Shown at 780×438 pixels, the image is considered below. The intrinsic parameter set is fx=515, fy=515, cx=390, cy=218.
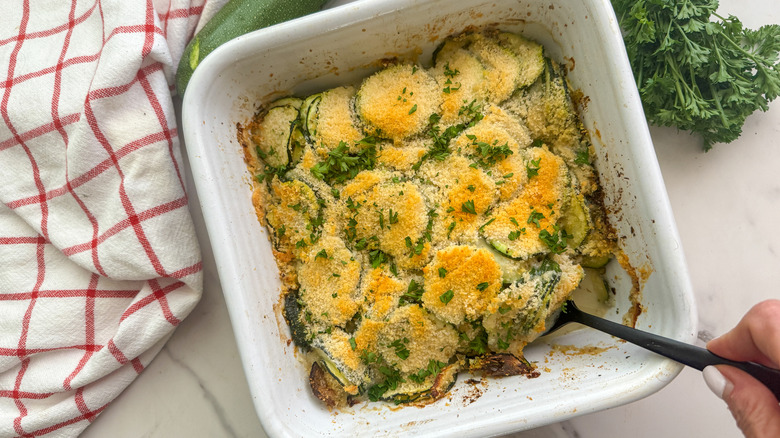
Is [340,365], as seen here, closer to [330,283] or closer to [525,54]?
[330,283]

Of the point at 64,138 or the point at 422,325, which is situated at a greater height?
the point at 64,138

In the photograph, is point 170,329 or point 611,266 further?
point 170,329

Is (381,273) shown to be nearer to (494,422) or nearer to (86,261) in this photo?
(494,422)

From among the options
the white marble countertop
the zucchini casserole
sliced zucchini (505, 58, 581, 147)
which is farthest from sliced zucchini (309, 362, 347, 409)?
sliced zucchini (505, 58, 581, 147)

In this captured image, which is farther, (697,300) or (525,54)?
(697,300)

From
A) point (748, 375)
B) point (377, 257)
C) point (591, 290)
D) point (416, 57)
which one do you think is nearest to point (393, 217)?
point (377, 257)

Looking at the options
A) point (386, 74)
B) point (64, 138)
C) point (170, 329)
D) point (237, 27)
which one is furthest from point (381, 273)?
point (64, 138)

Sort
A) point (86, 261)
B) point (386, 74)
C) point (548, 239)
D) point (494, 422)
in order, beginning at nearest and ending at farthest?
1. point (494, 422)
2. point (548, 239)
3. point (386, 74)
4. point (86, 261)
